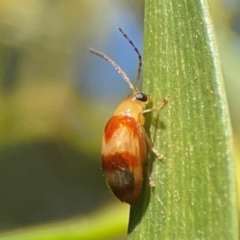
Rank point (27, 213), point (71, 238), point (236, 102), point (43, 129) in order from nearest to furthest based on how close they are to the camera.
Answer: point (71, 238) < point (236, 102) < point (43, 129) < point (27, 213)

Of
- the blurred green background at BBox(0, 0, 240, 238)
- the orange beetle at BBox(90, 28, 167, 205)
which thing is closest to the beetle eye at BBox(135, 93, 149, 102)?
the orange beetle at BBox(90, 28, 167, 205)

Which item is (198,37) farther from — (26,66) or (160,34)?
(26,66)

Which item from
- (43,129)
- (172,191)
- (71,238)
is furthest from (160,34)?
(43,129)

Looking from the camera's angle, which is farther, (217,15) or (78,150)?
(78,150)

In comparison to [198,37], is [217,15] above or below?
below

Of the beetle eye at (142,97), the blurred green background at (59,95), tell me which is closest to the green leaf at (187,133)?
the beetle eye at (142,97)

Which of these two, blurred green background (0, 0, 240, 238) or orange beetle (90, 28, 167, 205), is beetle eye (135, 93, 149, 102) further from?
blurred green background (0, 0, 240, 238)

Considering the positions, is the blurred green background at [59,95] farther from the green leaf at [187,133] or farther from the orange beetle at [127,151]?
the green leaf at [187,133]
